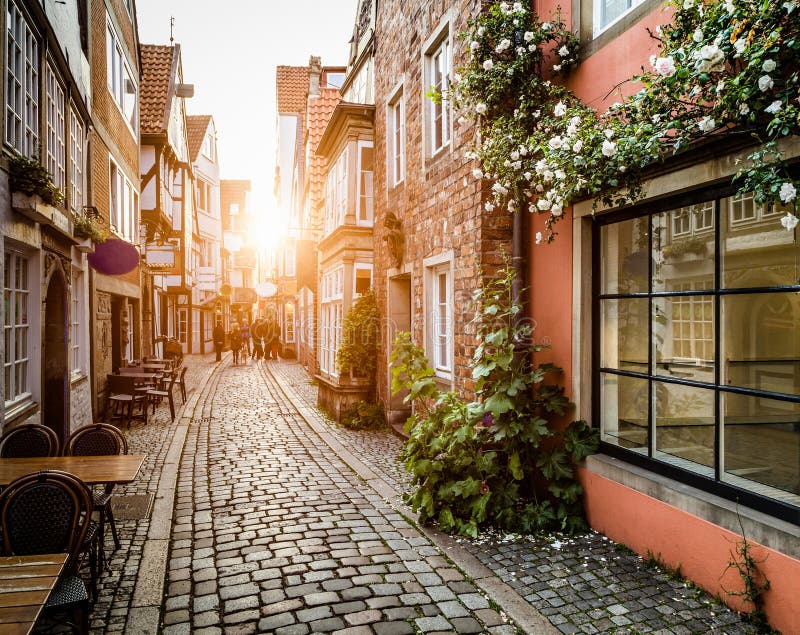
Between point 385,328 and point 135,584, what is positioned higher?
point 385,328

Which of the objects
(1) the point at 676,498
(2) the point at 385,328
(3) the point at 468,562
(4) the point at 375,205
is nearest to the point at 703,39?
(1) the point at 676,498

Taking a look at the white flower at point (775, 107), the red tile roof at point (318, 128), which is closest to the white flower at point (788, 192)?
the white flower at point (775, 107)

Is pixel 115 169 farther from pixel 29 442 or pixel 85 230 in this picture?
pixel 29 442

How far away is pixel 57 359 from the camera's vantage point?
25.6 feet

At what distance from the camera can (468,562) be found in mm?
4297

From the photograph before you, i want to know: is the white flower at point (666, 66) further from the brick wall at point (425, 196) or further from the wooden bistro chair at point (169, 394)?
the wooden bistro chair at point (169, 394)

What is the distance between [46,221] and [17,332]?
1199 mm

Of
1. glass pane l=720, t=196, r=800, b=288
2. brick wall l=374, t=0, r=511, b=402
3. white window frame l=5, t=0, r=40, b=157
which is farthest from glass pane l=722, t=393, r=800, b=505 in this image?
white window frame l=5, t=0, r=40, b=157

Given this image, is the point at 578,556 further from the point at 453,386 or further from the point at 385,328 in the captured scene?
the point at 385,328

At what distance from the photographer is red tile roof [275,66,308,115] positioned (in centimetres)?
2783

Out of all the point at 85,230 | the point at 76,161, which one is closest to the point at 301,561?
the point at 85,230

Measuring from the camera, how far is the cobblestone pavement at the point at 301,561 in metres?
3.52

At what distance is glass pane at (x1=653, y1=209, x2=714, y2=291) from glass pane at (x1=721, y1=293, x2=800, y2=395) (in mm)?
987

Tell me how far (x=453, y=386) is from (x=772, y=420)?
3553 mm
